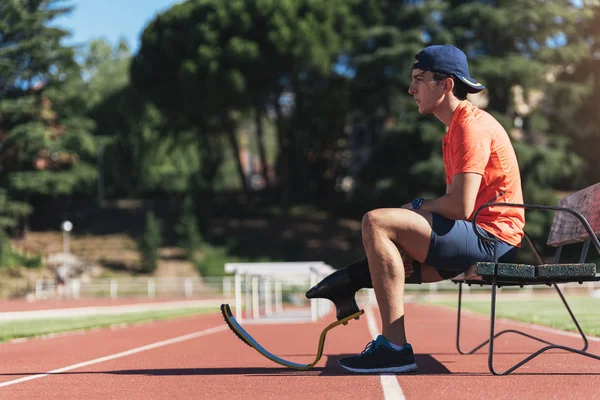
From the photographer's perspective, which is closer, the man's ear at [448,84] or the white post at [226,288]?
the man's ear at [448,84]

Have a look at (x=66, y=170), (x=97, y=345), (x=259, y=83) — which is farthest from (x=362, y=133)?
(x=97, y=345)

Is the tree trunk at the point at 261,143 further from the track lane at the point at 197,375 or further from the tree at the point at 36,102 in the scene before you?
the track lane at the point at 197,375

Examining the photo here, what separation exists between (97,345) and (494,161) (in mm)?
5664

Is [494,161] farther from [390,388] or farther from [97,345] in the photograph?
[97,345]

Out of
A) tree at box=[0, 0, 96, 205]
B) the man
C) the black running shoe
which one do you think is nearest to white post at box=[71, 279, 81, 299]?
tree at box=[0, 0, 96, 205]

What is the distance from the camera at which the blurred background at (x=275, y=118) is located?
40156 millimetres

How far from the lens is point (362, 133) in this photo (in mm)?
55312

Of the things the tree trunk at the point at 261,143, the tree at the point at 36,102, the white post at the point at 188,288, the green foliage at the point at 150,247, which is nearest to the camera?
the white post at the point at 188,288

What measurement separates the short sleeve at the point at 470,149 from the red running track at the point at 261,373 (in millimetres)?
1138

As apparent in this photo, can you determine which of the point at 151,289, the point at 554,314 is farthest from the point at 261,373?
the point at 151,289

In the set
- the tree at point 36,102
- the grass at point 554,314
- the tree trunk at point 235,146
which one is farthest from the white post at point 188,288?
the grass at point 554,314

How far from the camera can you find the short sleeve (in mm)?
4707

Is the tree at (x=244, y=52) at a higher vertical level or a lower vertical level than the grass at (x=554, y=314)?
higher

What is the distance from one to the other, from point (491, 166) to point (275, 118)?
149ft
